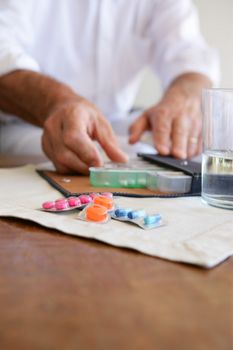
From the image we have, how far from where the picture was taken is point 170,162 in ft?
1.86

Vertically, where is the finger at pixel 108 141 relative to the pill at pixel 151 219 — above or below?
above

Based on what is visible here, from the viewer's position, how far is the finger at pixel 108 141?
0.62m

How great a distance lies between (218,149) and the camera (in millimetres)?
439

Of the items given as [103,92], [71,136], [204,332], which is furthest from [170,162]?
[103,92]

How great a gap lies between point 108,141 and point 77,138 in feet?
0.19

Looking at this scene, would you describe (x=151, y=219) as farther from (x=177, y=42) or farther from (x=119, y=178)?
(x=177, y=42)

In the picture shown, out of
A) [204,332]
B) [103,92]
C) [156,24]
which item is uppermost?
[156,24]

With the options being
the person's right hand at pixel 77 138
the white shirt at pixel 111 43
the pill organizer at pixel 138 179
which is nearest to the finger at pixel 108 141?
the person's right hand at pixel 77 138

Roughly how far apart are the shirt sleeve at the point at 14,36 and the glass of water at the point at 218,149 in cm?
47

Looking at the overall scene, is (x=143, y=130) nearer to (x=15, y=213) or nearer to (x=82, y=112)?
(x=82, y=112)

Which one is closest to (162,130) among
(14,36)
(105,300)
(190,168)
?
(190,168)

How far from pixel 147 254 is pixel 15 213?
5.2 inches

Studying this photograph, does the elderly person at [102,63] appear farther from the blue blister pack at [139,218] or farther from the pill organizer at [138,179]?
the blue blister pack at [139,218]

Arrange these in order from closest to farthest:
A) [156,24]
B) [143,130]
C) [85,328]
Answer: [85,328], [143,130], [156,24]
